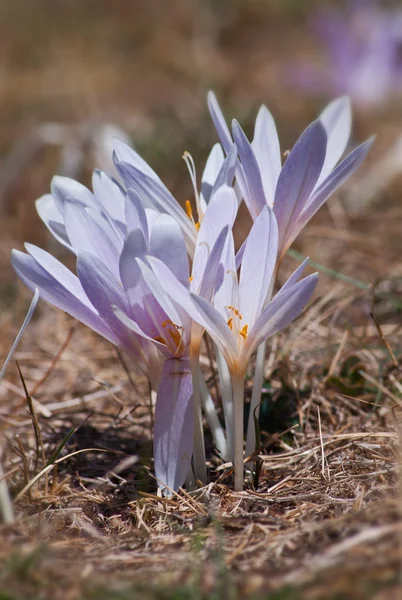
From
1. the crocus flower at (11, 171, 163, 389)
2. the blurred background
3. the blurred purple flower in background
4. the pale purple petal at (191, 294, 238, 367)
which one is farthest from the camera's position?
the blurred purple flower in background

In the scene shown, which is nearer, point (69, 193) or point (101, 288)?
point (101, 288)

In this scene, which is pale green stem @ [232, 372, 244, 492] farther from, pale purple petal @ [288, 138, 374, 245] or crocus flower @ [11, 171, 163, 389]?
pale purple petal @ [288, 138, 374, 245]

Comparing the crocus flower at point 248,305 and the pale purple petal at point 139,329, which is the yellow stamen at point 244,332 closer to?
the crocus flower at point 248,305

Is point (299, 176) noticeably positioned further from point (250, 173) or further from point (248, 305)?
point (248, 305)

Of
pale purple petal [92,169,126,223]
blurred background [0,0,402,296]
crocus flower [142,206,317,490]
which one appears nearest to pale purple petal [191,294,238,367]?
crocus flower [142,206,317,490]

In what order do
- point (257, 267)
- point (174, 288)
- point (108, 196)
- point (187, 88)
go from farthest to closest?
point (187, 88) < point (108, 196) < point (257, 267) < point (174, 288)

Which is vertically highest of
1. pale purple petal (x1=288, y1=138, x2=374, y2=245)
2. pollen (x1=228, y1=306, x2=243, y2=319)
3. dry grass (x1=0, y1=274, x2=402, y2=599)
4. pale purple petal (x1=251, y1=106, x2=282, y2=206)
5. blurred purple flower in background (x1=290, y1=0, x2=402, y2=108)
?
blurred purple flower in background (x1=290, y1=0, x2=402, y2=108)

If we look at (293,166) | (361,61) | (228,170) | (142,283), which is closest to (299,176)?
(293,166)
